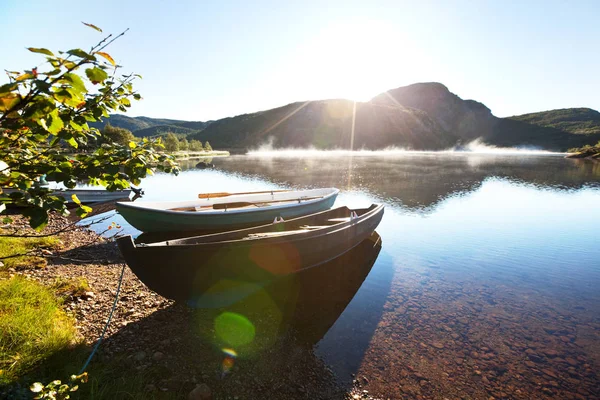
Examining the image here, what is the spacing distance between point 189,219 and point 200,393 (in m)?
8.49

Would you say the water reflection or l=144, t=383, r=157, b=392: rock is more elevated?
l=144, t=383, r=157, b=392: rock

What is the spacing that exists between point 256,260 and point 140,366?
3.45 metres

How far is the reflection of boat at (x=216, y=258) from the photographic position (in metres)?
6.51

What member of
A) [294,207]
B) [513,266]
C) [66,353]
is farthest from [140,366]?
[513,266]

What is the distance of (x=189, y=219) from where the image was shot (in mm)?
12180

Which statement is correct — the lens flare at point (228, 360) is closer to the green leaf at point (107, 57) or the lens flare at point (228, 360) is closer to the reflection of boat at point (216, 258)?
the reflection of boat at point (216, 258)

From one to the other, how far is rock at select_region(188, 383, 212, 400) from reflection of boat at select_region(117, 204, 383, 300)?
2.69 m

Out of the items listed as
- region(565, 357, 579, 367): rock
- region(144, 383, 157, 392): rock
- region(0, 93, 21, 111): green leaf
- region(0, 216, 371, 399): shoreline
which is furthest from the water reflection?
region(0, 93, 21, 111): green leaf

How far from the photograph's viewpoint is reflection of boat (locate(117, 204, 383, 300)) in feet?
21.4

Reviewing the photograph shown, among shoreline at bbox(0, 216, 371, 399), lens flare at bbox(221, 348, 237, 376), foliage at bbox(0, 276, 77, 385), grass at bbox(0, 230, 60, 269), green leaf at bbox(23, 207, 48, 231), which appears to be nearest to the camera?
green leaf at bbox(23, 207, 48, 231)

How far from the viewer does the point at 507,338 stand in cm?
710

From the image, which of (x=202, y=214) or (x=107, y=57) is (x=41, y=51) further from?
(x=202, y=214)

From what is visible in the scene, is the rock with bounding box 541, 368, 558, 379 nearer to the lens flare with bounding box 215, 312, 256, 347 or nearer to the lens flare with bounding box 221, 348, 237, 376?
the lens flare with bounding box 215, 312, 256, 347

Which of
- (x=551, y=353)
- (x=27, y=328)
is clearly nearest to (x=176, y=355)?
(x=27, y=328)
